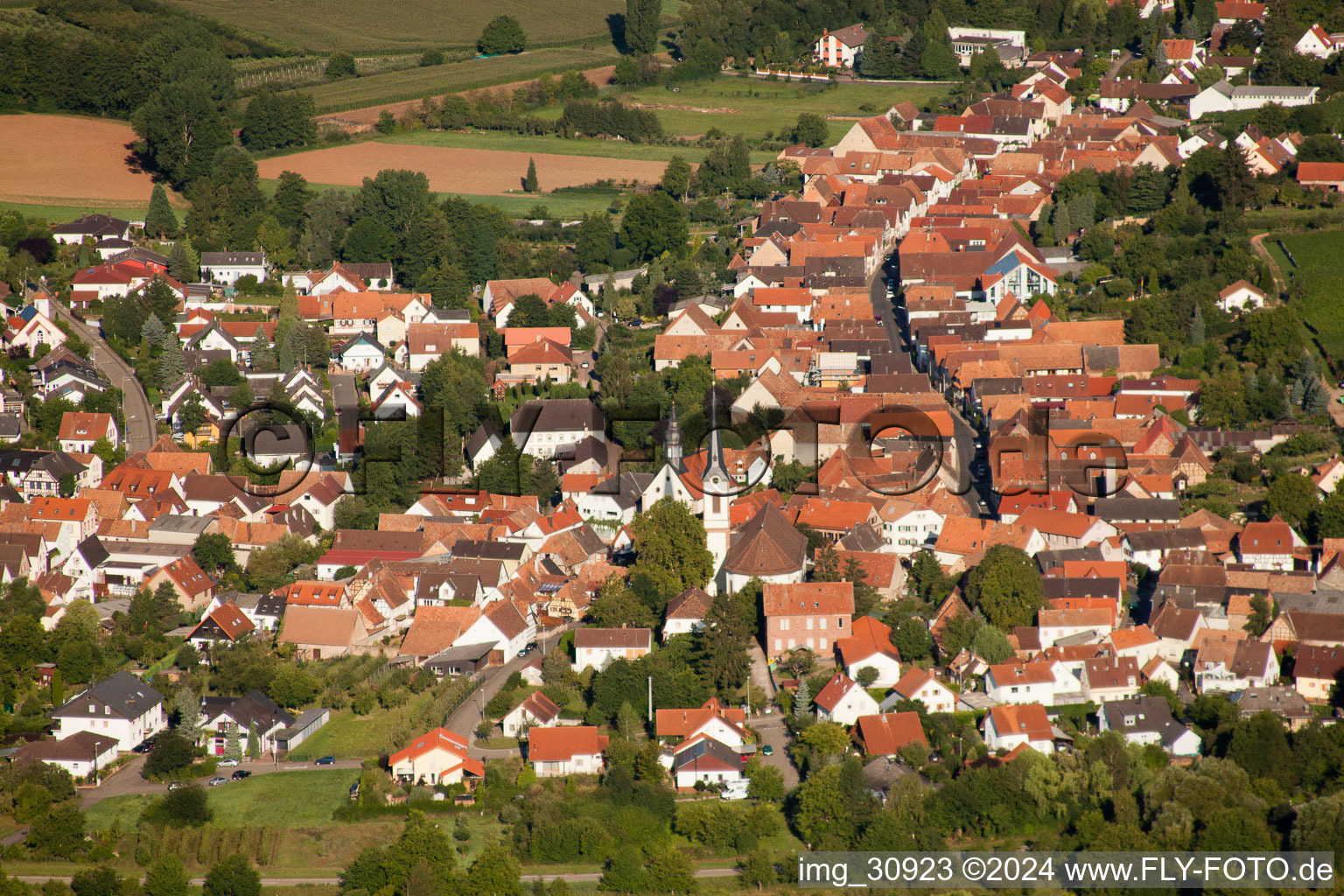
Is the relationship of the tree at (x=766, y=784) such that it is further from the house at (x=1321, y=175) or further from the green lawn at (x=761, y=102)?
the green lawn at (x=761, y=102)

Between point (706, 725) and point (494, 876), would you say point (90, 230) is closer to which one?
point (706, 725)

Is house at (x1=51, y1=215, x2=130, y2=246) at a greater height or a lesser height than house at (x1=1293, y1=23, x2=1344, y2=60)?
lesser

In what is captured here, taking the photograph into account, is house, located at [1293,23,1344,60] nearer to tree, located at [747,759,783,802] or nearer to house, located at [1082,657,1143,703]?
house, located at [1082,657,1143,703]

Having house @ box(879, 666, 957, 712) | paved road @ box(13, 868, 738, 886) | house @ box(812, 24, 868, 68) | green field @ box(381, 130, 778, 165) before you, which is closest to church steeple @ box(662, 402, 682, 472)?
house @ box(879, 666, 957, 712)

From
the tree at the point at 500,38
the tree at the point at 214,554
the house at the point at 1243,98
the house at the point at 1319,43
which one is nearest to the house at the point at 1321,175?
the house at the point at 1243,98

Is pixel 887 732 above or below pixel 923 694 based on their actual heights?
below

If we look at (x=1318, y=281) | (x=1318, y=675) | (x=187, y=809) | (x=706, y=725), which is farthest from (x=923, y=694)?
(x=1318, y=281)
